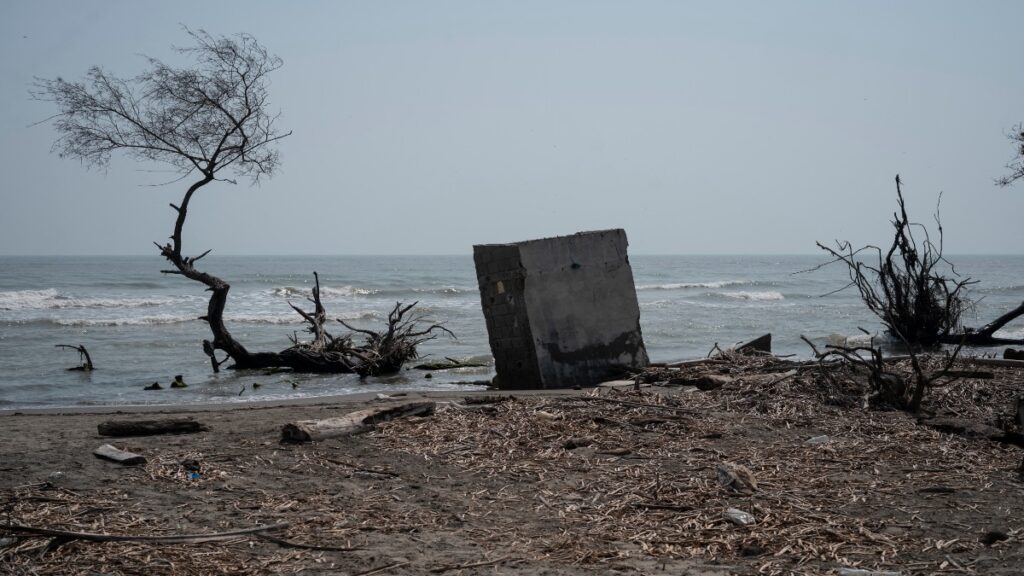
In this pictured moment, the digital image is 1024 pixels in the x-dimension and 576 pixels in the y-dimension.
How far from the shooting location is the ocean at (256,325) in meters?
13.6

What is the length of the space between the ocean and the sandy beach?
6329 millimetres

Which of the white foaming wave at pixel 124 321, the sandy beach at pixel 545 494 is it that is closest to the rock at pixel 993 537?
the sandy beach at pixel 545 494

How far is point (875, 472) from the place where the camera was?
17.7 ft

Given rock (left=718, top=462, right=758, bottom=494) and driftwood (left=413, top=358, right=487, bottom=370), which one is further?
driftwood (left=413, top=358, right=487, bottom=370)

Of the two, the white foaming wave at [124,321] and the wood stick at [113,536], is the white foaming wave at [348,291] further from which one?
the wood stick at [113,536]

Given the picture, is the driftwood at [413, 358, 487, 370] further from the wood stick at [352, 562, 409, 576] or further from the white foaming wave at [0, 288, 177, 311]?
the white foaming wave at [0, 288, 177, 311]

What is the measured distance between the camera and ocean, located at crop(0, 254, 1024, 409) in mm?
13570

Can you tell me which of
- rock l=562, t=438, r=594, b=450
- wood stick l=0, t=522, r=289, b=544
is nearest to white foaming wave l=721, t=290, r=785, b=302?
rock l=562, t=438, r=594, b=450

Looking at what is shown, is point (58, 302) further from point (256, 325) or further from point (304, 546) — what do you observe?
point (304, 546)

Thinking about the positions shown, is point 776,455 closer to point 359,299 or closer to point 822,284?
point 359,299

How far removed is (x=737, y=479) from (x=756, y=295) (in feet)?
133

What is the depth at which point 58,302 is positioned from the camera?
34.6 meters

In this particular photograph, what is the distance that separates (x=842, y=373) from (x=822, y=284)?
5215cm

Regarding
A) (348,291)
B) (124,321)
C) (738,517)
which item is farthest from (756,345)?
(348,291)
